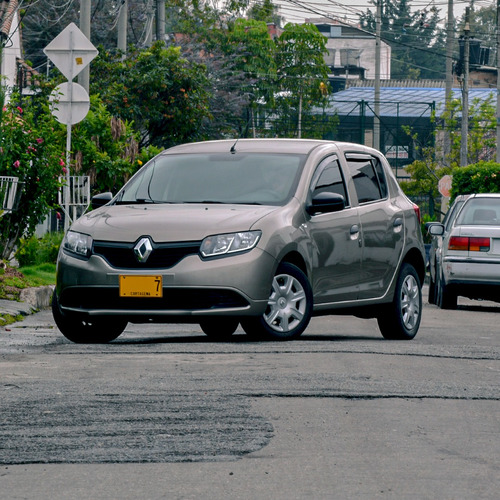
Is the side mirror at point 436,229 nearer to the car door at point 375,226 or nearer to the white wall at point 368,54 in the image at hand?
the car door at point 375,226

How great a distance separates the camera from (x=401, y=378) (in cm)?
784

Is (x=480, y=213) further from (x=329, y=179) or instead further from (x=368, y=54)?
(x=368, y=54)

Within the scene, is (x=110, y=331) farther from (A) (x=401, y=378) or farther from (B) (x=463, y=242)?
(B) (x=463, y=242)

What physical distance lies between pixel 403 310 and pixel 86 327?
2890 mm

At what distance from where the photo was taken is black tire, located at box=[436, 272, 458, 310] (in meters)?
18.0

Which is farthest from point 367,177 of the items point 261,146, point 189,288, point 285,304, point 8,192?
point 8,192

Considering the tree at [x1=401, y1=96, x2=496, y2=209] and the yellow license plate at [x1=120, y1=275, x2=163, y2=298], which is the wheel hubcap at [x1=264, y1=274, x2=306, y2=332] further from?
the tree at [x1=401, y1=96, x2=496, y2=209]

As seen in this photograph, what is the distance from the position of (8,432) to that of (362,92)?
275ft

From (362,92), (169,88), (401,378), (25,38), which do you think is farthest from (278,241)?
(362,92)

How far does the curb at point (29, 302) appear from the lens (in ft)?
45.1

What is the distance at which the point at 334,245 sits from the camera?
10688mm

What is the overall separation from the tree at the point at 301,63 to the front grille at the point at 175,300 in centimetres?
6543

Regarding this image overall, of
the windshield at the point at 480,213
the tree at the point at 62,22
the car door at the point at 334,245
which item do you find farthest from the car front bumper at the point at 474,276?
the tree at the point at 62,22

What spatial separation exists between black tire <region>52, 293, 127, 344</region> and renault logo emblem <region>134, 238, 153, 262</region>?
72cm
